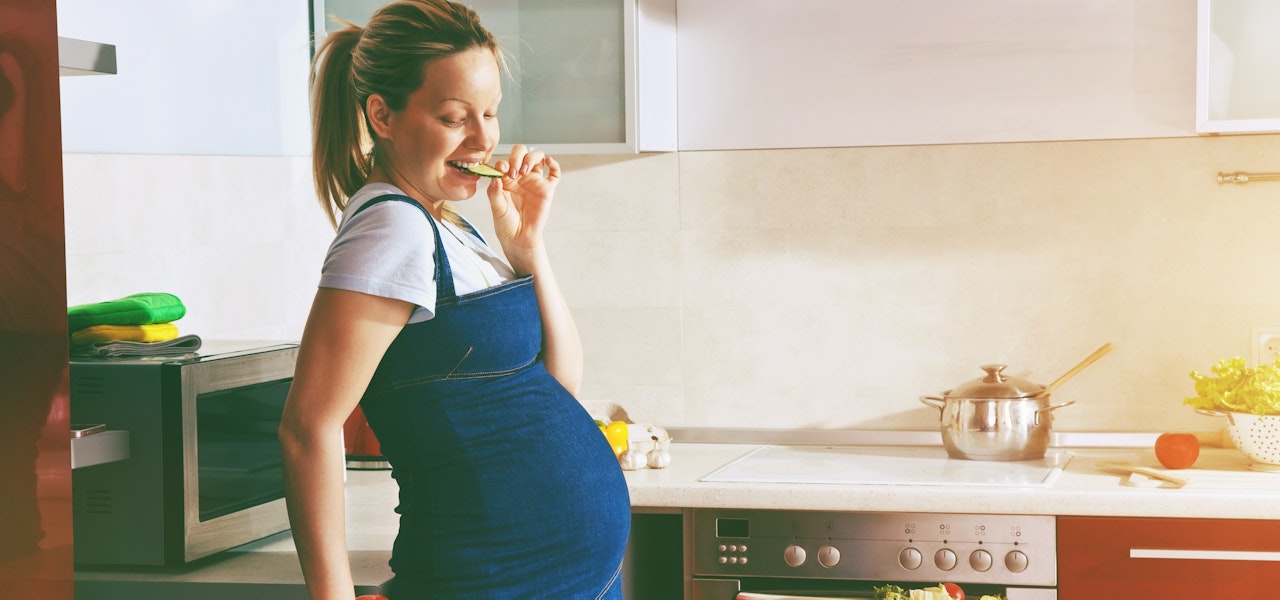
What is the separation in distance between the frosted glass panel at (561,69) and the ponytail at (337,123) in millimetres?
1042

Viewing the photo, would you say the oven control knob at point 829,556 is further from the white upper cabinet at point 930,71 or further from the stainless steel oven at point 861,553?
the white upper cabinet at point 930,71

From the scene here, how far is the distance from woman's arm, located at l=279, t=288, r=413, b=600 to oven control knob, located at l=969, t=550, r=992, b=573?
3.94 feet

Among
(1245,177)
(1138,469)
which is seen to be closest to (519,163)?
(1138,469)

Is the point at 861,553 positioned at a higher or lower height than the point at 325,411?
lower

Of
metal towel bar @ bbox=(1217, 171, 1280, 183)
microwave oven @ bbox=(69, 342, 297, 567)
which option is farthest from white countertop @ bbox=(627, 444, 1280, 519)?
microwave oven @ bbox=(69, 342, 297, 567)

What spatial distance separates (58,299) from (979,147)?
2043 millimetres

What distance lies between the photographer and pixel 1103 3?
2.37 metres

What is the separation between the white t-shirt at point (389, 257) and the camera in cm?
111

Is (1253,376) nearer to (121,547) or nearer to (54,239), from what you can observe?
(121,547)

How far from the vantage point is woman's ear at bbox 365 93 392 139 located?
1.26m

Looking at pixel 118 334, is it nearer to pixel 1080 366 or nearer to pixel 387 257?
pixel 387 257

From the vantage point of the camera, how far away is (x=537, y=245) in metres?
1.50

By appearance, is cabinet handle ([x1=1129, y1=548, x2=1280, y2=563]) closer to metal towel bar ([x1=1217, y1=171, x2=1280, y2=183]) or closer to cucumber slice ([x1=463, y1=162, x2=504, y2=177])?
metal towel bar ([x1=1217, y1=171, x2=1280, y2=183])

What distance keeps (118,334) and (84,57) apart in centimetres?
45
